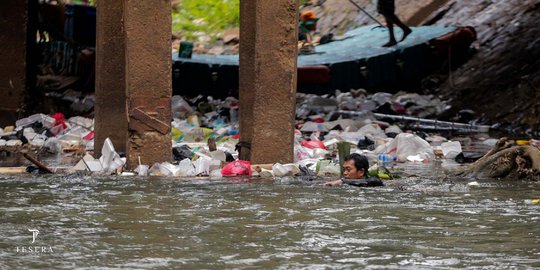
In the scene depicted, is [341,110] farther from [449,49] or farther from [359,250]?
[359,250]

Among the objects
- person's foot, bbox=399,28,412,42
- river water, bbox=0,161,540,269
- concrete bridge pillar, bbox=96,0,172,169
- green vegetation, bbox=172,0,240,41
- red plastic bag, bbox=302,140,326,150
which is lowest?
river water, bbox=0,161,540,269

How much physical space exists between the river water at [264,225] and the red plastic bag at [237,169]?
525mm

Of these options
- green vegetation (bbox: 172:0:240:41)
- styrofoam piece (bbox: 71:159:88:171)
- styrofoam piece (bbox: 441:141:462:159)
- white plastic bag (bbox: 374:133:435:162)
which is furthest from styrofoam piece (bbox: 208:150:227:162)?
green vegetation (bbox: 172:0:240:41)

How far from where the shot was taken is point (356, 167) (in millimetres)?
8508

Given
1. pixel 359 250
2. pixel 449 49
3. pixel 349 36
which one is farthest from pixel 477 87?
pixel 359 250

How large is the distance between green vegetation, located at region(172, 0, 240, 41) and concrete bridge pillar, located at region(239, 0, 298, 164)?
16.9m

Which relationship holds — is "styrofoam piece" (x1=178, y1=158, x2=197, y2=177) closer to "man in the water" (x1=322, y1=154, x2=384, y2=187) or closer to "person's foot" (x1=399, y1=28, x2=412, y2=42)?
"man in the water" (x1=322, y1=154, x2=384, y2=187)

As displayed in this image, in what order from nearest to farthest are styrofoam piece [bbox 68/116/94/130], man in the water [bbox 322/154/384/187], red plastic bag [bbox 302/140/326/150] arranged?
man in the water [bbox 322/154/384/187]
red plastic bag [bbox 302/140/326/150]
styrofoam piece [bbox 68/116/94/130]

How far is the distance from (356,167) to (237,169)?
121cm

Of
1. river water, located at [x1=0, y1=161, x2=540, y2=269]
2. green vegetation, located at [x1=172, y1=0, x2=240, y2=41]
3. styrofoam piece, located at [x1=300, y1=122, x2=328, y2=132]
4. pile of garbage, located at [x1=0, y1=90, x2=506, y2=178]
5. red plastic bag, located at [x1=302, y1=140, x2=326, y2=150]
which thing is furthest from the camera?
green vegetation, located at [x1=172, y1=0, x2=240, y2=41]

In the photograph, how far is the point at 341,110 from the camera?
17.0 meters

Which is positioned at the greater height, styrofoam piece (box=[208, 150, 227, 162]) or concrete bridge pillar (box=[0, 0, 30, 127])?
concrete bridge pillar (box=[0, 0, 30, 127])

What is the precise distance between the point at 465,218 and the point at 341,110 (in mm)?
→ 10563

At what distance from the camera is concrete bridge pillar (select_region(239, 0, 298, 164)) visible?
955 cm
